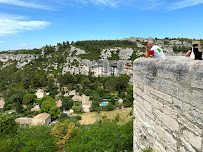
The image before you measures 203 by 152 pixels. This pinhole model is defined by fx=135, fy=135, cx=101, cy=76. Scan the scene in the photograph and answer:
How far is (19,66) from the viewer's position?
204ft

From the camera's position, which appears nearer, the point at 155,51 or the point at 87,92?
the point at 155,51

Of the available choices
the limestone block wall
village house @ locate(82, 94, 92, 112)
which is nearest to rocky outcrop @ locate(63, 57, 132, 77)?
village house @ locate(82, 94, 92, 112)

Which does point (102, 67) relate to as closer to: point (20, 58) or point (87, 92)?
point (87, 92)

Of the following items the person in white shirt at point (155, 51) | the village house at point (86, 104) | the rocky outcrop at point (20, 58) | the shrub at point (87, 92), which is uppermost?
the rocky outcrop at point (20, 58)

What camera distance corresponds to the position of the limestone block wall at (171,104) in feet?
5.95

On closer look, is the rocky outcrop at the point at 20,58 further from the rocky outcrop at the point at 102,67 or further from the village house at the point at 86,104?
the village house at the point at 86,104

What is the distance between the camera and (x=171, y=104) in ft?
7.41

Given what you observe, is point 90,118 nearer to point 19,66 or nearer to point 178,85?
point 178,85

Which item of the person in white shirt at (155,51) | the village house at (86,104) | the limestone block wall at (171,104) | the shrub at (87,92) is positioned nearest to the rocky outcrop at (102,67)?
the shrub at (87,92)

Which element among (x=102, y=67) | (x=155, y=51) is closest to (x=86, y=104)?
(x=102, y=67)

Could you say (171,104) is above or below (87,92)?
above

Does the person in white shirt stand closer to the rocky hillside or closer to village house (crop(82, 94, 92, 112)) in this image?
village house (crop(82, 94, 92, 112))

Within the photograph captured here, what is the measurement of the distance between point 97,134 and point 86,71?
49.1 meters

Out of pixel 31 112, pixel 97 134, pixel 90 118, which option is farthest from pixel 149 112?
pixel 31 112
